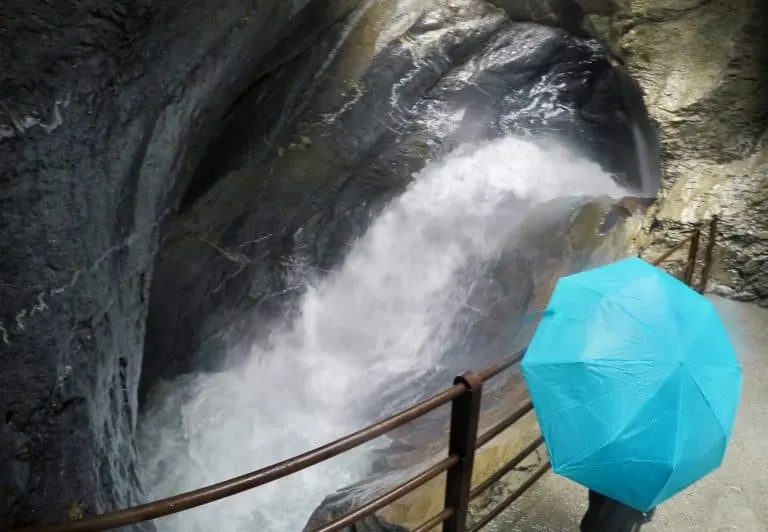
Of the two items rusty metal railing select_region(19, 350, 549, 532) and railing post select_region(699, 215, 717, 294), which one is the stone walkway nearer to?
rusty metal railing select_region(19, 350, 549, 532)

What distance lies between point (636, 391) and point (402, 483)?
0.90m

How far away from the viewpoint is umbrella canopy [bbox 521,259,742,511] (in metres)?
1.63

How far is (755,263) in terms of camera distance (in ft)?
16.1

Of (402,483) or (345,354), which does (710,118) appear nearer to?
(345,354)

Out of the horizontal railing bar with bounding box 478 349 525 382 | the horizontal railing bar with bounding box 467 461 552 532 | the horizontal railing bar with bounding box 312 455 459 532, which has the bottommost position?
the horizontal railing bar with bounding box 467 461 552 532

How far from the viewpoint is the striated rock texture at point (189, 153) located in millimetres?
2205

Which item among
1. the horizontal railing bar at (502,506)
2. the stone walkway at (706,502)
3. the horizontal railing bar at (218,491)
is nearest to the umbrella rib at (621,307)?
the horizontal railing bar at (218,491)

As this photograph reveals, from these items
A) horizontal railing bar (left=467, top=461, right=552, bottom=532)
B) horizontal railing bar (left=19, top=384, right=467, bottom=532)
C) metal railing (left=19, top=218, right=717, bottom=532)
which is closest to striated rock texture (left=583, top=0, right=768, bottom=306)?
horizontal railing bar (left=467, top=461, right=552, bottom=532)

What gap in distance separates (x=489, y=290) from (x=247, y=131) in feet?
9.48

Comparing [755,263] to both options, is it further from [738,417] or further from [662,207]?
[738,417]

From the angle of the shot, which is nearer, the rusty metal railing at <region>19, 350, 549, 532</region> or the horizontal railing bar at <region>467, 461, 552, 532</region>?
the rusty metal railing at <region>19, 350, 549, 532</region>

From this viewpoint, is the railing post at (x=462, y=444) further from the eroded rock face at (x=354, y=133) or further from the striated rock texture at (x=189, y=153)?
the eroded rock face at (x=354, y=133)

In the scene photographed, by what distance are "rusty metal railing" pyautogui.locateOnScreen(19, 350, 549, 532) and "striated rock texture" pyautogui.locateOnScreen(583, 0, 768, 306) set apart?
3398 mm

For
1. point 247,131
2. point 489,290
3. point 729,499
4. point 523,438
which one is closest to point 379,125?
point 247,131
